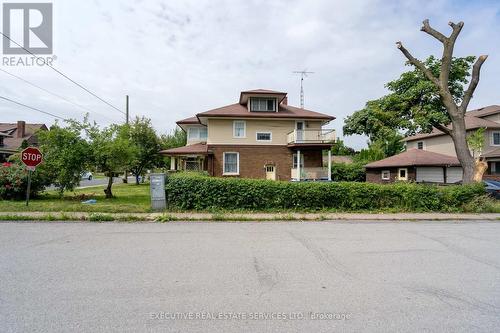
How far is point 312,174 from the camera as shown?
21.9 meters

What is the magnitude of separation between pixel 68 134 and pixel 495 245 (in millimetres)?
18108

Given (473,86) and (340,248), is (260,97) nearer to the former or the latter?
(473,86)

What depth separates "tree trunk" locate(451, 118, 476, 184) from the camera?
48.5 feet

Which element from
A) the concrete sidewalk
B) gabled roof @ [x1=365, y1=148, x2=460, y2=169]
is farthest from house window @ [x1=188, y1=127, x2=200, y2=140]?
gabled roof @ [x1=365, y1=148, x2=460, y2=169]

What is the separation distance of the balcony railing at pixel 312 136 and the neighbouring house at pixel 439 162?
31.4 feet

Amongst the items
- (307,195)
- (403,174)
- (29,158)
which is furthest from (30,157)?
(403,174)

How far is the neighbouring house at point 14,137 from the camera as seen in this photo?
3884 centimetres

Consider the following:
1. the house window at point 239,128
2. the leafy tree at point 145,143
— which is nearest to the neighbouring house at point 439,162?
the house window at point 239,128

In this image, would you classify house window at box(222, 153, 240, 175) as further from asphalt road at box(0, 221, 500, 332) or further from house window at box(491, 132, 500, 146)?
house window at box(491, 132, 500, 146)

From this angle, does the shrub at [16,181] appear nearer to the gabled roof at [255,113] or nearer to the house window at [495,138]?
the gabled roof at [255,113]

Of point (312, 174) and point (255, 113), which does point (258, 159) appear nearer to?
point (255, 113)

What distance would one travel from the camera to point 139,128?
27609 millimetres

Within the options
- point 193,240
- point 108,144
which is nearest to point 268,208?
point 193,240

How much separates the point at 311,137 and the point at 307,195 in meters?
11.3
